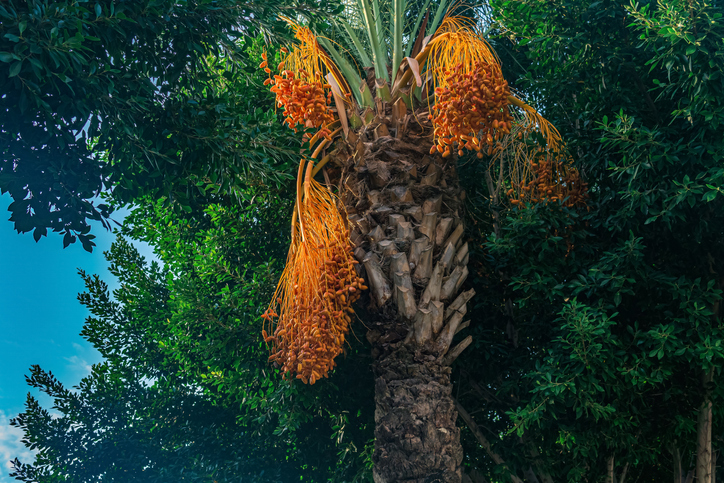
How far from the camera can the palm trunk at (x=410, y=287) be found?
529 cm

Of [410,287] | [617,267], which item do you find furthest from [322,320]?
[617,267]

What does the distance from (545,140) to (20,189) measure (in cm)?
474

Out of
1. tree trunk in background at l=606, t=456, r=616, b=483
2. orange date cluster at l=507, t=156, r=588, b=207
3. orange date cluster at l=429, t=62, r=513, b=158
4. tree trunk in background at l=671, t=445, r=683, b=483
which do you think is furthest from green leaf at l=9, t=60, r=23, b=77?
tree trunk in background at l=671, t=445, r=683, b=483

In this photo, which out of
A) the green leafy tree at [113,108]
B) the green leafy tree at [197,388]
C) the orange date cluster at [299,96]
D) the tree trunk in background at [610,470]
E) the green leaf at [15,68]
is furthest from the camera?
the green leafy tree at [197,388]

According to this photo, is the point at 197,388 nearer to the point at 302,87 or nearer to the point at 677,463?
the point at 302,87

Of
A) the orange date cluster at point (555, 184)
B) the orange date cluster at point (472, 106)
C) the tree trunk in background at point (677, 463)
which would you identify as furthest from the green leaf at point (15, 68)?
the tree trunk in background at point (677, 463)

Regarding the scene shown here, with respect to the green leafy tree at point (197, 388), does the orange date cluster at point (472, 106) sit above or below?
above

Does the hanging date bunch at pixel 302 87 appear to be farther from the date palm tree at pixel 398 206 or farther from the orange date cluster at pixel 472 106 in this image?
the orange date cluster at pixel 472 106

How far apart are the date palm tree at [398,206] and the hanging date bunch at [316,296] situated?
14 millimetres

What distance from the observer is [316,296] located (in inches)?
202

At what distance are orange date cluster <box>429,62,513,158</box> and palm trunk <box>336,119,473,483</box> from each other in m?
0.89

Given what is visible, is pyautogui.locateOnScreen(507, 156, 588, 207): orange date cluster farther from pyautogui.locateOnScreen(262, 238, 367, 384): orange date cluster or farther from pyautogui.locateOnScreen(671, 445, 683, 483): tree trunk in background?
pyautogui.locateOnScreen(671, 445, 683, 483): tree trunk in background

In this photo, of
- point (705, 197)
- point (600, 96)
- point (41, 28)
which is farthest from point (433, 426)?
point (41, 28)

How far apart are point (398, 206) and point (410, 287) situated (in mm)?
891
